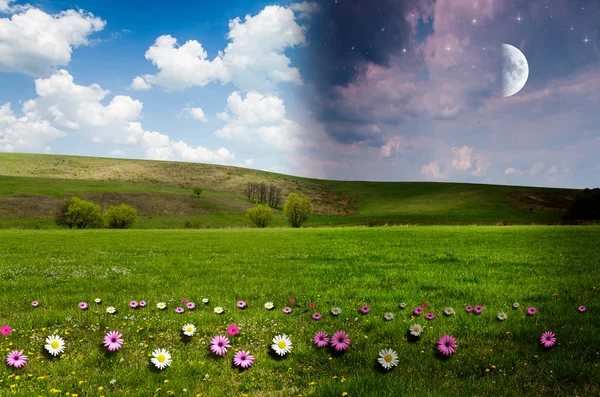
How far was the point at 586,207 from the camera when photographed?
249 ft

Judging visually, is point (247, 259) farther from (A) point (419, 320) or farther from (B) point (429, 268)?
(A) point (419, 320)

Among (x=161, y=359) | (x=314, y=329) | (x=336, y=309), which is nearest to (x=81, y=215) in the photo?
(x=336, y=309)

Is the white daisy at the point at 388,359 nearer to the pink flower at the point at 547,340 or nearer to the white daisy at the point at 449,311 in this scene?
the pink flower at the point at 547,340

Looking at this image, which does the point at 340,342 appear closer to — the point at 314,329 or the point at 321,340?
the point at 321,340

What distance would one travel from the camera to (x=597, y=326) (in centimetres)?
714

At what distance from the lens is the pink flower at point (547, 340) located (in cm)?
606

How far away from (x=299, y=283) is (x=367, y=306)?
3.74m

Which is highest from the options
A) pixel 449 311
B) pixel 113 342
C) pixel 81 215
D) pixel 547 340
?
pixel 547 340

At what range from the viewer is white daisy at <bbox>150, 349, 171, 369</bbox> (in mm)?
5543

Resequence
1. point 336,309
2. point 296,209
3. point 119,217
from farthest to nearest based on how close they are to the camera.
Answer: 1. point 296,209
2. point 119,217
3. point 336,309

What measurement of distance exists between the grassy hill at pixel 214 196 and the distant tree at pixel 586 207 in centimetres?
1005

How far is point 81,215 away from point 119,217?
641 cm

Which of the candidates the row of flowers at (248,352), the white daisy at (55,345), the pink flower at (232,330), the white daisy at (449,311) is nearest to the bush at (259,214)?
the white daisy at (449,311)

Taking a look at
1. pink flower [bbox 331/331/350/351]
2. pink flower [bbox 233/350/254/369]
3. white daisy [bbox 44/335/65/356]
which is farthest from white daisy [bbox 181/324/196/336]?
pink flower [bbox 331/331/350/351]
